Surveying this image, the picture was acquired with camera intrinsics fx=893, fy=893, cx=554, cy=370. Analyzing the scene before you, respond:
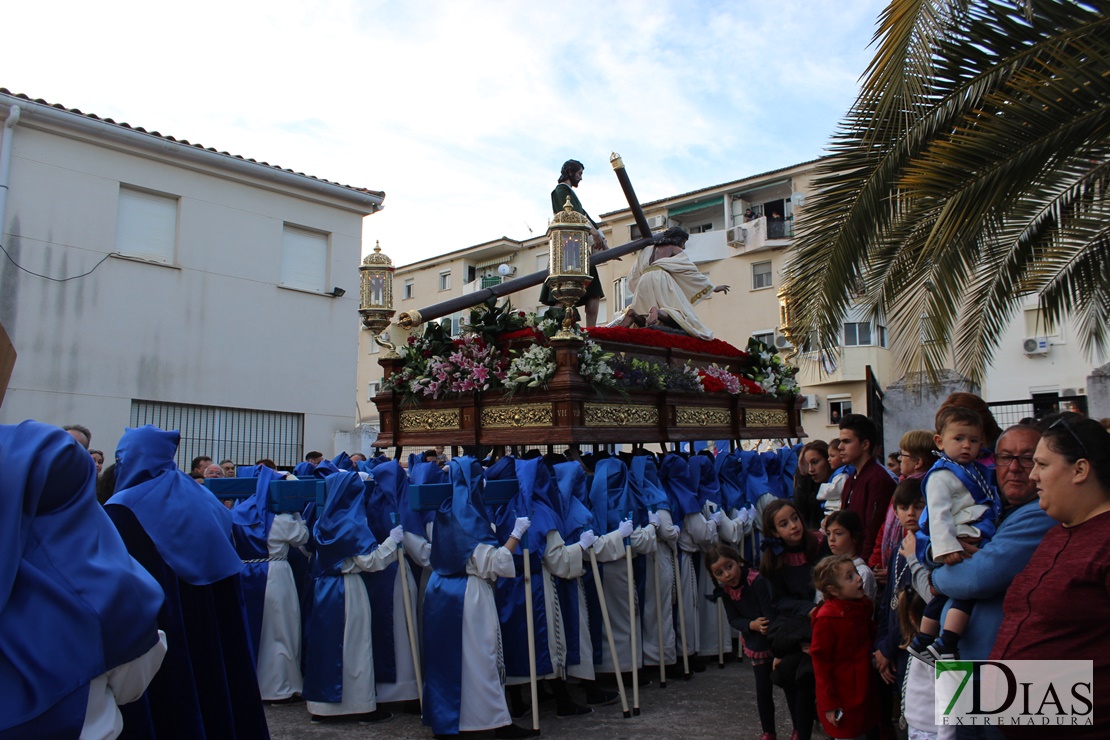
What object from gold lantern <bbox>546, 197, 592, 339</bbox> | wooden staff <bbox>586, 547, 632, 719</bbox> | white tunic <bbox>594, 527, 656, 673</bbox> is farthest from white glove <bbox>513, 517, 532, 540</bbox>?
gold lantern <bbox>546, 197, 592, 339</bbox>

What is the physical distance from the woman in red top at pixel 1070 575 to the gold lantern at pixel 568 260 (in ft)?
13.6

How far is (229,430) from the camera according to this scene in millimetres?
14242

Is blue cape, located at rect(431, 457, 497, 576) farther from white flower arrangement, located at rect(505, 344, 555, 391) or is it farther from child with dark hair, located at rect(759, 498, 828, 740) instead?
child with dark hair, located at rect(759, 498, 828, 740)

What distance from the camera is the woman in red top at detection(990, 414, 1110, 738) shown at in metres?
2.55

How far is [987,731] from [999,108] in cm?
372

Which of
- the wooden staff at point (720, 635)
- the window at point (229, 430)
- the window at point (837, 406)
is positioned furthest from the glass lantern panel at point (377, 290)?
the window at point (837, 406)

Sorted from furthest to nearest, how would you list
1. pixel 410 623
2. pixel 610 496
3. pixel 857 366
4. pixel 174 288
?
1. pixel 857 366
2. pixel 174 288
3. pixel 610 496
4. pixel 410 623

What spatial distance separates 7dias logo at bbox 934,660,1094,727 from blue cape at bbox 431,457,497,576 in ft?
9.40

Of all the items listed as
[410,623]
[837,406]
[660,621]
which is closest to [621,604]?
[660,621]

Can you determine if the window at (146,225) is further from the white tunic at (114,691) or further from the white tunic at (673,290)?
the white tunic at (114,691)

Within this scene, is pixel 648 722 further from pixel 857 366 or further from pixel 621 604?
pixel 857 366

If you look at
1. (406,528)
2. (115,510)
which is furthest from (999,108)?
(115,510)

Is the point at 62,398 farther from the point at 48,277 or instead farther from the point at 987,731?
the point at 987,731

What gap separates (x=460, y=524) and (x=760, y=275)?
22526 millimetres
